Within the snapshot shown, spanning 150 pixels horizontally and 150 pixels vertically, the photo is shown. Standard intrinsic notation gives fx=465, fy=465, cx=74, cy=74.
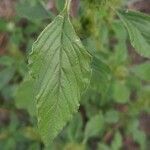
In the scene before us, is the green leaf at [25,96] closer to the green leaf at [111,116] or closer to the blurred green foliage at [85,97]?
the blurred green foliage at [85,97]

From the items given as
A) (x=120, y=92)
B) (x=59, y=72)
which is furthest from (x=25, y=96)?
(x=59, y=72)

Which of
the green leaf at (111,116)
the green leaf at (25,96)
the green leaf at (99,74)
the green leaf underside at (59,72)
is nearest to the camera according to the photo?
the green leaf underside at (59,72)

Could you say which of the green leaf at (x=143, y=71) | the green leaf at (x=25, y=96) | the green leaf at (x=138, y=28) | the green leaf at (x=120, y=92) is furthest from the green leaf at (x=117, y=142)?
the green leaf at (x=138, y=28)

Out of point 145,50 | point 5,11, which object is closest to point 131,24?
point 145,50

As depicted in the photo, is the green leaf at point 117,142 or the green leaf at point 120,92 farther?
the green leaf at point 117,142

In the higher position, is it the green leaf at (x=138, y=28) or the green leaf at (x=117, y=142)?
the green leaf at (x=138, y=28)

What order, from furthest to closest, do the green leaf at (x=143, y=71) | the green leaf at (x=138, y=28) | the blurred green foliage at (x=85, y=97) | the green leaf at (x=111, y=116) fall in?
the green leaf at (x=111, y=116) < the green leaf at (x=143, y=71) < the blurred green foliage at (x=85, y=97) < the green leaf at (x=138, y=28)

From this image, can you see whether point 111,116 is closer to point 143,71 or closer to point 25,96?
Result: point 143,71
